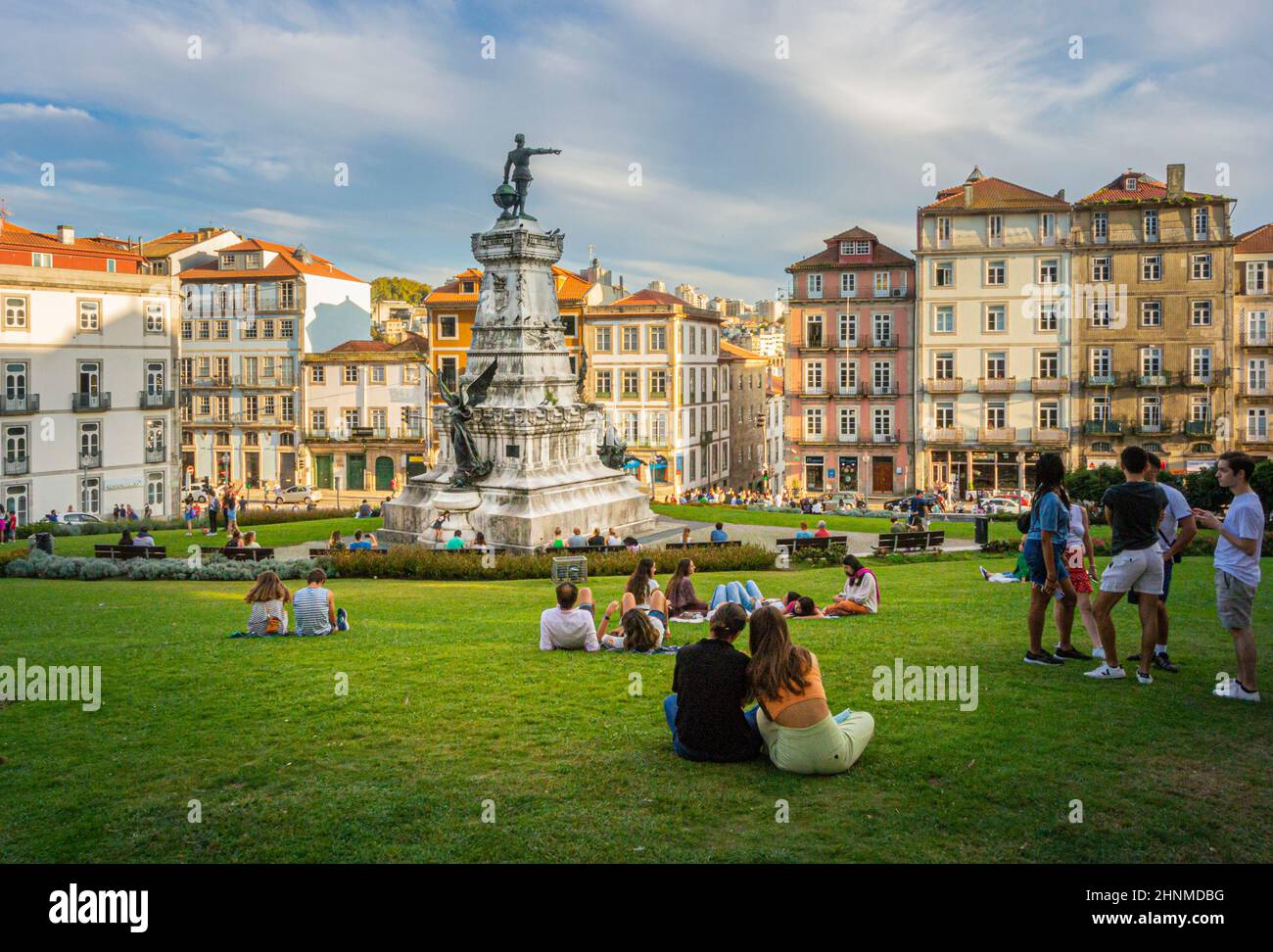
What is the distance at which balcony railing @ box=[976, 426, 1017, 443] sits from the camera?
55562mm

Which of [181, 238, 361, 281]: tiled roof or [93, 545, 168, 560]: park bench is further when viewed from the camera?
[181, 238, 361, 281]: tiled roof

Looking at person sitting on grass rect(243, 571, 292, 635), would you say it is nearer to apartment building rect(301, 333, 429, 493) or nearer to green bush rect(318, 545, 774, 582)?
green bush rect(318, 545, 774, 582)

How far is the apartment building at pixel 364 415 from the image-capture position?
218 ft

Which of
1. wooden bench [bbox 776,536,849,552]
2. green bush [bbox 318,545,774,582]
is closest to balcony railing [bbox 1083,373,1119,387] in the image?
wooden bench [bbox 776,536,849,552]

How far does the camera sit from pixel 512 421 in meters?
31.0

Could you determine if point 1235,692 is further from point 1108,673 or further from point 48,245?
point 48,245

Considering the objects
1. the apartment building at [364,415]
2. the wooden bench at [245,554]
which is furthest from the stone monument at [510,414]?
the apartment building at [364,415]

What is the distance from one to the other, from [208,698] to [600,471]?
23.7m

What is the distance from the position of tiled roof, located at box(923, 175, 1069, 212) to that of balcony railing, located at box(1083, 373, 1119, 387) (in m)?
8.31

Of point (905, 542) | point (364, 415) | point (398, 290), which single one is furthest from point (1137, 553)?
point (398, 290)

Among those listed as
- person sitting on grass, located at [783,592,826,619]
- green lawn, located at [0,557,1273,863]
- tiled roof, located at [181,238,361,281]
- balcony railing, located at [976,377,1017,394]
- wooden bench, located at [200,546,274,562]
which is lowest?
green lawn, located at [0,557,1273,863]

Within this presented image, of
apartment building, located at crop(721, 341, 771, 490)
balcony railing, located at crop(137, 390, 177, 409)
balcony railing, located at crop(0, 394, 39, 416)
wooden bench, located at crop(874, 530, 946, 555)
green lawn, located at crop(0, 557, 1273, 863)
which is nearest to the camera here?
green lawn, located at crop(0, 557, 1273, 863)
